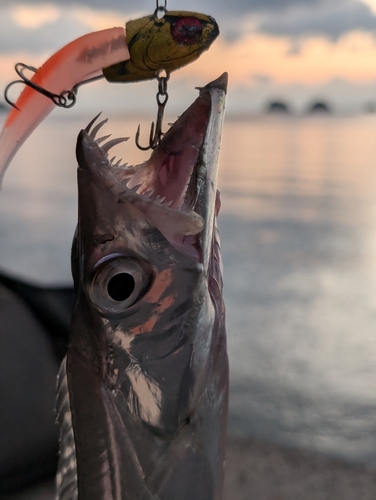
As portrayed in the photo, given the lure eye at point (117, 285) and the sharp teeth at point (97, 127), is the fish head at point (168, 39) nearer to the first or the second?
the sharp teeth at point (97, 127)

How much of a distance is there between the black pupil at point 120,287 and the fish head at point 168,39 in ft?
0.96

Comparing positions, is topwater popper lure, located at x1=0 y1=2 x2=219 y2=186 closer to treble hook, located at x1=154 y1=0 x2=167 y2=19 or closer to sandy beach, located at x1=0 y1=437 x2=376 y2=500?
treble hook, located at x1=154 y1=0 x2=167 y2=19

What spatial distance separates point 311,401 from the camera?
8.15ft

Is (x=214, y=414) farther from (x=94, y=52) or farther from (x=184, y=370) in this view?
(x=94, y=52)

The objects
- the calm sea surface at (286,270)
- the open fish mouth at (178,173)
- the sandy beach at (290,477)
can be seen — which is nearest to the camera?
the open fish mouth at (178,173)

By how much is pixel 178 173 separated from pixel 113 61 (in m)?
0.20

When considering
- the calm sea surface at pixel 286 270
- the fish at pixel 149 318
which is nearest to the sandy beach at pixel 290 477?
the calm sea surface at pixel 286 270

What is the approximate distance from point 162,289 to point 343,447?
190cm

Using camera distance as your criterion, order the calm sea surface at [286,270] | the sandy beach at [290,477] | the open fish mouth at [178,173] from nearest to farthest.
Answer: the open fish mouth at [178,173] < the sandy beach at [290,477] < the calm sea surface at [286,270]

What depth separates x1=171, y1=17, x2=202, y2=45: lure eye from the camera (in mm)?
657

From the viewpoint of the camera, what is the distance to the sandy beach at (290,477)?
6.01 ft

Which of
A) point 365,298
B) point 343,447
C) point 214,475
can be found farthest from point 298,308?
point 214,475

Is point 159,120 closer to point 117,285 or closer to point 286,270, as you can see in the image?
point 117,285

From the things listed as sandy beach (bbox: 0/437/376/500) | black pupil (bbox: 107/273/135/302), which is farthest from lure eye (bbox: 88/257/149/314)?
sandy beach (bbox: 0/437/376/500)
